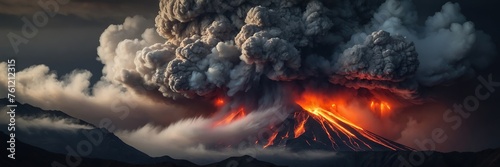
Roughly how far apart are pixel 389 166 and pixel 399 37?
1929 cm

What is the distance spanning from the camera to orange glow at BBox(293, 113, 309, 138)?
54781mm

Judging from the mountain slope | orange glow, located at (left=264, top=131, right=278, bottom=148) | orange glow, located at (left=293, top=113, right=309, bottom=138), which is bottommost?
orange glow, located at (left=264, top=131, right=278, bottom=148)

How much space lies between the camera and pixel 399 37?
1563 inches

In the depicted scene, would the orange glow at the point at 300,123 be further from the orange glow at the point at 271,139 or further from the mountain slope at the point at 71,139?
the mountain slope at the point at 71,139

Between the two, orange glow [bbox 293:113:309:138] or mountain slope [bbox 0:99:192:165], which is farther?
mountain slope [bbox 0:99:192:165]

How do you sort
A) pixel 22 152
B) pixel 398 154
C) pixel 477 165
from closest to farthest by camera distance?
pixel 22 152 → pixel 477 165 → pixel 398 154

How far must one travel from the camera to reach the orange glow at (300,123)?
54781mm

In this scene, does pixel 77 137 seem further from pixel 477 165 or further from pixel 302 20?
pixel 477 165

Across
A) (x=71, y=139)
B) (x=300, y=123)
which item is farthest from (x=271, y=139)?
(x=71, y=139)

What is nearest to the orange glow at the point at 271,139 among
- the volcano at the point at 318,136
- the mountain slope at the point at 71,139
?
the volcano at the point at 318,136

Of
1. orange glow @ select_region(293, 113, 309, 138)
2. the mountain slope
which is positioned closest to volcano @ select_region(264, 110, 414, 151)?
orange glow @ select_region(293, 113, 309, 138)

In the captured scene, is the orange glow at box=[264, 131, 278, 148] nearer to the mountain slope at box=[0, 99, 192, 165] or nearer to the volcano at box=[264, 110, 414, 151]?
the volcano at box=[264, 110, 414, 151]

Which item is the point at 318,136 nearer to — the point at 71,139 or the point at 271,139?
the point at 271,139

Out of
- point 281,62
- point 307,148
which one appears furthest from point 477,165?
point 281,62
